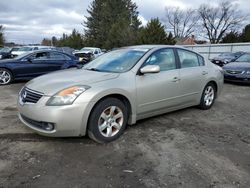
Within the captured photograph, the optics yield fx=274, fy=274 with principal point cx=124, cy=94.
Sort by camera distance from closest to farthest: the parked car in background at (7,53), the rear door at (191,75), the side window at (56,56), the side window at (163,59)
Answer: the side window at (163,59), the rear door at (191,75), the side window at (56,56), the parked car in background at (7,53)

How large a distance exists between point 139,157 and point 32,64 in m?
7.73

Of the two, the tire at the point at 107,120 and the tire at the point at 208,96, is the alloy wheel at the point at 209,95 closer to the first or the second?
the tire at the point at 208,96

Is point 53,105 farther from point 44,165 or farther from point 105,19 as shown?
point 105,19

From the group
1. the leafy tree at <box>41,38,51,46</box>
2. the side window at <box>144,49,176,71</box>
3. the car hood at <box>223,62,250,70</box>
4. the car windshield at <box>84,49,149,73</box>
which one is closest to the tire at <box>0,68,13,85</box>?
the car windshield at <box>84,49,149,73</box>

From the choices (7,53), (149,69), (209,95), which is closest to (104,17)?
(7,53)

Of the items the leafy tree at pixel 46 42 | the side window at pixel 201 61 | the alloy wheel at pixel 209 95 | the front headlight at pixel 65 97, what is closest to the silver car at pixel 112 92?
the front headlight at pixel 65 97

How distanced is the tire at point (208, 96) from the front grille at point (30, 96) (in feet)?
12.0

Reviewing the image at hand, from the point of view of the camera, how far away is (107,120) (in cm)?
416

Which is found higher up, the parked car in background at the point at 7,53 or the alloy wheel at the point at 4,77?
the parked car in background at the point at 7,53

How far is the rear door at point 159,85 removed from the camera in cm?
457

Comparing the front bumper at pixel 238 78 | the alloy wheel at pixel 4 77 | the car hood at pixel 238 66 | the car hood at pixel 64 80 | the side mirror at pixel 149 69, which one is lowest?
the front bumper at pixel 238 78

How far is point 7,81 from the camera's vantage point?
9922 mm

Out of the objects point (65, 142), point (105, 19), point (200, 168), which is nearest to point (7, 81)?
point (65, 142)

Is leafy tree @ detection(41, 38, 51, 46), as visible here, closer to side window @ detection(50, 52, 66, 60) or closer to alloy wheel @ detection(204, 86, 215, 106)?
side window @ detection(50, 52, 66, 60)
